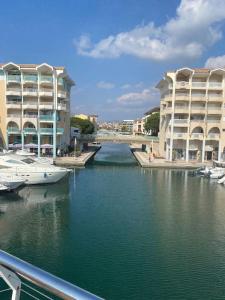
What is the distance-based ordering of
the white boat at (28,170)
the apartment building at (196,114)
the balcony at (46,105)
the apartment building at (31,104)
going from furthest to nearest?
the balcony at (46,105) → the apartment building at (31,104) → the apartment building at (196,114) → the white boat at (28,170)

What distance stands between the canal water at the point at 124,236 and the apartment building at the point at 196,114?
728 inches

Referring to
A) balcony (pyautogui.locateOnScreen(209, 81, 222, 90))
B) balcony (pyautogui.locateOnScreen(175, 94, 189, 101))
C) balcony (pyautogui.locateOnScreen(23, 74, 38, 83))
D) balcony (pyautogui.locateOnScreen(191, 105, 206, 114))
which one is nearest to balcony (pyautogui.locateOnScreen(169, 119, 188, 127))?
balcony (pyautogui.locateOnScreen(191, 105, 206, 114))

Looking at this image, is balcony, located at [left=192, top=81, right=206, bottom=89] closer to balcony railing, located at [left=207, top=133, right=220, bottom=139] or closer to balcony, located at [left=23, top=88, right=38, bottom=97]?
balcony railing, located at [left=207, top=133, right=220, bottom=139]

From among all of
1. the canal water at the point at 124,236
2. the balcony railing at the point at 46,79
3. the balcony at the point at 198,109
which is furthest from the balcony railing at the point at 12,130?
the balcony at the point at 198,109

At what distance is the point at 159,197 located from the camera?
29.3 meters

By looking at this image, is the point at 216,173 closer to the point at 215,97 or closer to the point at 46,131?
the point at 215,97

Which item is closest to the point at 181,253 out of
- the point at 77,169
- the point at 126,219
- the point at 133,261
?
the point at 133,261

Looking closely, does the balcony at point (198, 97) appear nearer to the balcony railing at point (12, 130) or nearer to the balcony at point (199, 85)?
the balcony at point (199, 85)

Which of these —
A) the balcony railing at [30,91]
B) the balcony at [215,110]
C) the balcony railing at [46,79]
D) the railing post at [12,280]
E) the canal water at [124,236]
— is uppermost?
the balcony railing at [46,79]

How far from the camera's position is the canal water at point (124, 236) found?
1326cm

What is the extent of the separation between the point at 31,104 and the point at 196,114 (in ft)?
86.5

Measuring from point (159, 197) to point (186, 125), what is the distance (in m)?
24.2

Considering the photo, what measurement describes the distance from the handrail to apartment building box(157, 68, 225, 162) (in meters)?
49.8

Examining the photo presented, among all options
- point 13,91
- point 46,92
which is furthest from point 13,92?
point 46,92
